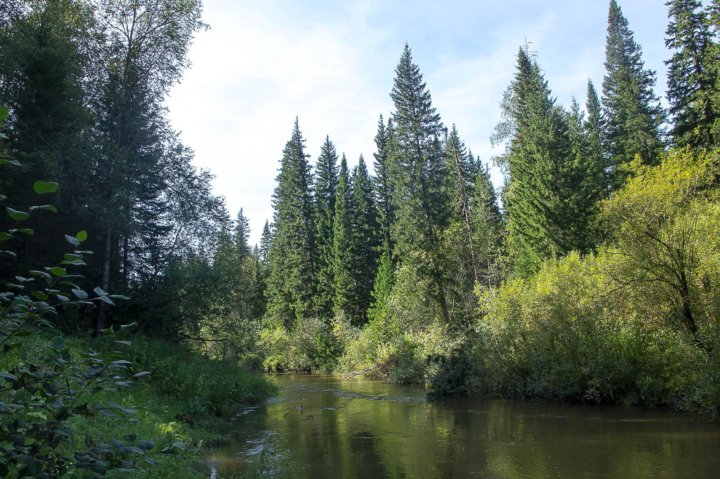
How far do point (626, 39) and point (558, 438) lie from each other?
40.7 metres

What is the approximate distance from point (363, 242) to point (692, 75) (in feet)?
107

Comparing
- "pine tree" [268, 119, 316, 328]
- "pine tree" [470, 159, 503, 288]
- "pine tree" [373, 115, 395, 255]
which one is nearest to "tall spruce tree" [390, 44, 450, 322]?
"pine tree" [470, 159, 503, 288]

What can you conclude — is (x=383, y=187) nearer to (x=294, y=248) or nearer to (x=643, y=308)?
(x=294, y=248)

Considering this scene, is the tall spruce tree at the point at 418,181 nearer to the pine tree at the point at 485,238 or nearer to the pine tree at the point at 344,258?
the pine tree at the point at 485,238

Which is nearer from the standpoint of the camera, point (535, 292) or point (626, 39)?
point (535, 292)

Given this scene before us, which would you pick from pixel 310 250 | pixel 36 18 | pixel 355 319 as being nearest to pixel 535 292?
pixel 36 18

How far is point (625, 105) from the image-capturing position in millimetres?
40344

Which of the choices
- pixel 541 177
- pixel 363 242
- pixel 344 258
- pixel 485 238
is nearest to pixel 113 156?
pixel 541 177

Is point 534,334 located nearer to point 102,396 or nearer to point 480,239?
point 102,396

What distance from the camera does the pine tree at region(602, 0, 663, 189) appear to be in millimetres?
37250

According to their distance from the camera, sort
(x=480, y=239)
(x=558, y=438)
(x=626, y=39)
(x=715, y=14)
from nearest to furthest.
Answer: (x=558, y=438), (x=715, y=14), (x=480, y=239), (x=626, y=39)

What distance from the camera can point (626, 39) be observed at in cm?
4231

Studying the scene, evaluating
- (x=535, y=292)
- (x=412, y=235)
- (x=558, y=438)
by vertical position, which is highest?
(x=412, y=235)

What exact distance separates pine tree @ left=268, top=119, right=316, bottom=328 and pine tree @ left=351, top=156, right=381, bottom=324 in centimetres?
571
